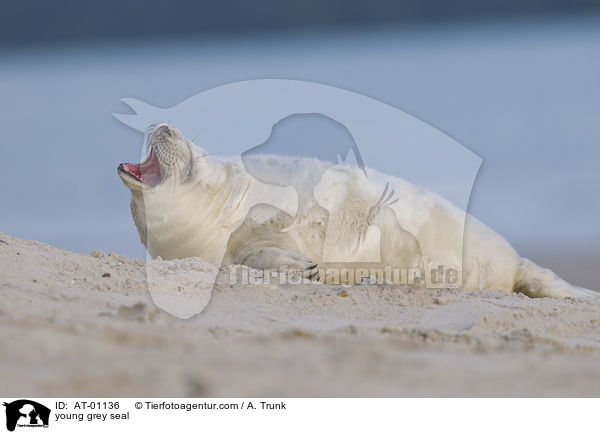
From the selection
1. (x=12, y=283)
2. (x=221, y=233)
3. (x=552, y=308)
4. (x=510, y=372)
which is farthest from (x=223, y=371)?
(x=221, y=233)

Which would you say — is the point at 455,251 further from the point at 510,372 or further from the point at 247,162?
the point at 510,372

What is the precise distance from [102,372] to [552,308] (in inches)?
111

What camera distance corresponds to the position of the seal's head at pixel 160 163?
4.72 meters

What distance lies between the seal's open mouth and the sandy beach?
0.88 m

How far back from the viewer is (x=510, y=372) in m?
2.15

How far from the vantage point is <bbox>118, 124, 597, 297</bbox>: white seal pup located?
4.79 meters

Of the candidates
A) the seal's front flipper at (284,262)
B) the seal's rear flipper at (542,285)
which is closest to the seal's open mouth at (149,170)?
the seal's front flipper at (284,262)

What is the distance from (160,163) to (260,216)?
2.46 feet

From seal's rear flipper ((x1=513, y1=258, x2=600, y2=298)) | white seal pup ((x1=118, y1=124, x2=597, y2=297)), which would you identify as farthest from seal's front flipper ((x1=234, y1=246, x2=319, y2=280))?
seal's rear flipper ((x1=513, y1=258, x2=600, y2=298))

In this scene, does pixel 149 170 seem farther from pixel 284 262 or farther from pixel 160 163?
pixel 284 262
